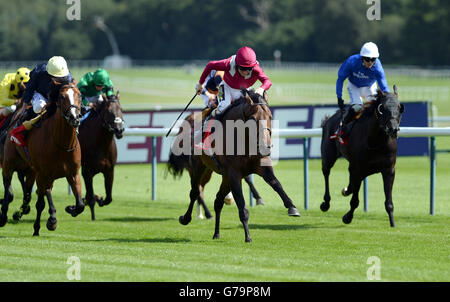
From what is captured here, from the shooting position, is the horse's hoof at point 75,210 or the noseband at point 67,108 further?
the horse's hoof at point 75,210

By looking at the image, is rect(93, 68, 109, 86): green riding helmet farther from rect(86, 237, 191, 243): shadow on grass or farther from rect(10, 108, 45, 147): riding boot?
rect(86, 237, 191, 243): shadow on grass

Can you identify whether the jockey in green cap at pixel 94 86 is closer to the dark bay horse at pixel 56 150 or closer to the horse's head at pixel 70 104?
the dark bay horse at pixel 56 150

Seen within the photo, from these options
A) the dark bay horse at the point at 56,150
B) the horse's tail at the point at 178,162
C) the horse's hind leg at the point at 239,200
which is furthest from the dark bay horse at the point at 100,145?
the horse's hind leg at the point at 239,200

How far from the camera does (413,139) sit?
1858 cm

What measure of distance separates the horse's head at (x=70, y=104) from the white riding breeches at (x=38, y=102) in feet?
3.78

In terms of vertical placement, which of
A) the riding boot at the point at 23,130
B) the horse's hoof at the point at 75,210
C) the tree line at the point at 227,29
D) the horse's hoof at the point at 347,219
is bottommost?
the horse's hoof at the point at 347,219

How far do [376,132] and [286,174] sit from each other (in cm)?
818

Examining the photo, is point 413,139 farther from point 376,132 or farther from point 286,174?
point 376,132

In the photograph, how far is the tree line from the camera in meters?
63.3

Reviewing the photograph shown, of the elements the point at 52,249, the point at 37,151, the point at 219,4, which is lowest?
the point at 52,249

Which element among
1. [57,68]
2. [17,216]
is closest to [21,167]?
[17,216]

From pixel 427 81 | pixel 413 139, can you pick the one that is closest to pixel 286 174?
pixel 413 139

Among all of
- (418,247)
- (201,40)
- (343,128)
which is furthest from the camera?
(201,40)

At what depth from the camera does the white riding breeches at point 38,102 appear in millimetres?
10883
